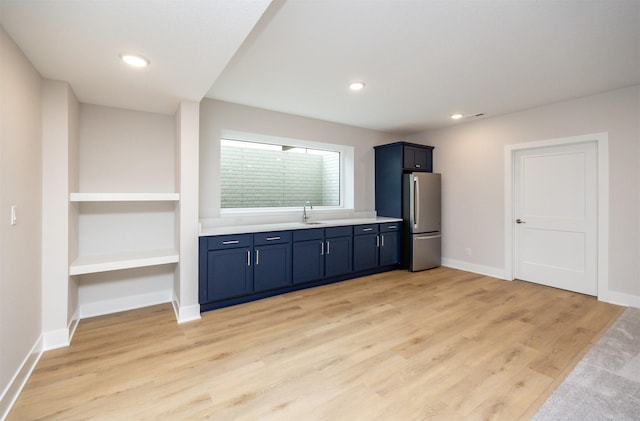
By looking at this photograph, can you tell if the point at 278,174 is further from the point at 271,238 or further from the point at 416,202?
the point at 416,202

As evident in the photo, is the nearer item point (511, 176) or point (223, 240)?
point (223, 240)

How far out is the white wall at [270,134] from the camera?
372 cm

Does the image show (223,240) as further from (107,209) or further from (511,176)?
(511,176)

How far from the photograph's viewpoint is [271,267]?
360cm

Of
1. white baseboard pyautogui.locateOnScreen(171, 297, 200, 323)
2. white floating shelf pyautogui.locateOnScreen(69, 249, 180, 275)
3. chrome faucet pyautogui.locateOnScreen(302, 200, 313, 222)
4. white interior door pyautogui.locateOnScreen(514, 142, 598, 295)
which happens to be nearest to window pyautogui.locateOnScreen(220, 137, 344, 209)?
chrome faucet pyautogui.locateOnScreen(302, 200, 313, 222)

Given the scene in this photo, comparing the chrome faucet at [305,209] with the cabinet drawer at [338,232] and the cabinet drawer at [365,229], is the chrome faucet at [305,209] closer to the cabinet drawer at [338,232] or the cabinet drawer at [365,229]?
the cabinet drawer at [338,232]

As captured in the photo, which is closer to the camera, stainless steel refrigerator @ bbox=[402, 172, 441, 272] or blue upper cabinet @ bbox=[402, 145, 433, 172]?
stainless steel refrigerator @ bbox=[402, 172, 441, 272]

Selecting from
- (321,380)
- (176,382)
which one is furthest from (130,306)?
(321,380)

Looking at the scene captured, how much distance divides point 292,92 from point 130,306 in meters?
3.06

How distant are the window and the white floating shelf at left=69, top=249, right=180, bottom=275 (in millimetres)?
1157

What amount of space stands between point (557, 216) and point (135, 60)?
5038 mm

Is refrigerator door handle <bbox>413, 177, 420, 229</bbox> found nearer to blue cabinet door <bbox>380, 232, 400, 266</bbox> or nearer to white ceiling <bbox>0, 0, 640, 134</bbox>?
blue cabinet door <bbox>380, 232, 400, 266</bbox>

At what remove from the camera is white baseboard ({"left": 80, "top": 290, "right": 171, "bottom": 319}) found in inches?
123

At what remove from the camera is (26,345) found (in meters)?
2.11
